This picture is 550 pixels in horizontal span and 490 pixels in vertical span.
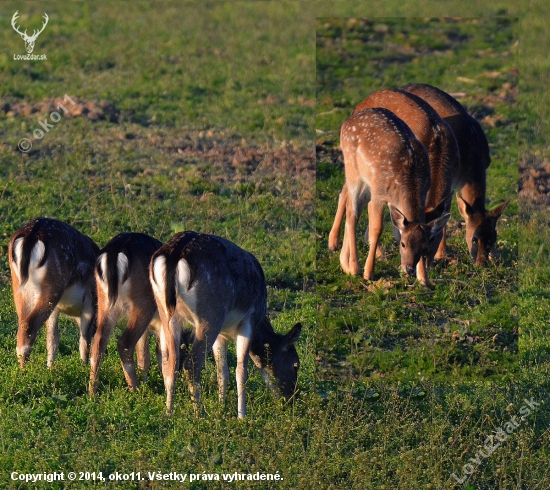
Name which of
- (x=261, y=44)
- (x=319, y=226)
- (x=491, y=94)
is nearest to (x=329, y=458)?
(x=319, y=226)

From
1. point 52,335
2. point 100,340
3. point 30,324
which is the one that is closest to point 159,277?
point 100,340

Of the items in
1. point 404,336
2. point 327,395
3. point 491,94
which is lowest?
point 327,395

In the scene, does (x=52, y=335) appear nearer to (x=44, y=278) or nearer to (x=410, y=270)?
(x=44, y=278)

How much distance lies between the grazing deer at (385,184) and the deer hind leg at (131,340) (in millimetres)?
1936

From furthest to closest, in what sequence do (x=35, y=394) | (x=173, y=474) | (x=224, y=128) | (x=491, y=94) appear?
(x=224, y=128)
(x=491, y=94)
(x=35, y=394)
(x=173, y=474)

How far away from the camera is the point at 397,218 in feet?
30.0

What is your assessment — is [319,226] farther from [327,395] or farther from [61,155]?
[61,155]

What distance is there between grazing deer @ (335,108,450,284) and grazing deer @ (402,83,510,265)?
0.83m

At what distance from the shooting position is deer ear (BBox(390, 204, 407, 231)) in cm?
910

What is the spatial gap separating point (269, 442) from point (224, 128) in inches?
391

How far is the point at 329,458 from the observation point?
7.98 m

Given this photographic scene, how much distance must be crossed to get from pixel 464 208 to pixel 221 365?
3.08 m

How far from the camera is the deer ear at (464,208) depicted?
10250mm

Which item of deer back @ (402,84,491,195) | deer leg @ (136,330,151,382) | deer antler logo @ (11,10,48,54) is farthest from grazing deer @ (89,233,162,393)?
deer antler logo @ (11,10,48,54)
